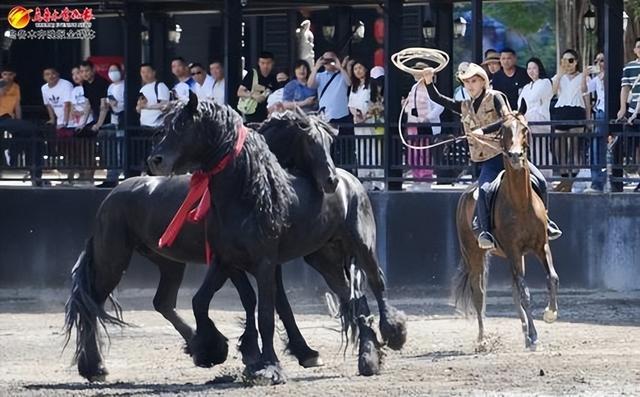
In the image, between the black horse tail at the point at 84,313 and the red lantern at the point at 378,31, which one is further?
the red lantern at the point at 378,31

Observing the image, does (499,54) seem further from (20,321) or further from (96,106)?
(20,321)

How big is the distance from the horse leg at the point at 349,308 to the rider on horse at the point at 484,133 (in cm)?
171

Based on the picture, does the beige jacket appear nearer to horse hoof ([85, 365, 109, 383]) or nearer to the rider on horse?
the rider on horse

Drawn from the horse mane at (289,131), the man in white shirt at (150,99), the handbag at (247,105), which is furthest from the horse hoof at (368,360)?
the man in white shirt at (150,99)

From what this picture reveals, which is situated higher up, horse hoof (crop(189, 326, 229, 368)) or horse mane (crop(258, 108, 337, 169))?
horse mane (crop(258, 108, 337, 169))

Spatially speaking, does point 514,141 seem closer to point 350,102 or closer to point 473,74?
point 473,74

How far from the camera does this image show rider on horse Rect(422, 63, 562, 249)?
14.5 meters

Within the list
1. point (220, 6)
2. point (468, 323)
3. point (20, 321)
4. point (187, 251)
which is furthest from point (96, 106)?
point (187, 251)

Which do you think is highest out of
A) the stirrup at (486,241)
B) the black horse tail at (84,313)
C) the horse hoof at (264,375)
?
the stirrup at (486,241)

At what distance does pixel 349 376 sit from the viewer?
1263cm

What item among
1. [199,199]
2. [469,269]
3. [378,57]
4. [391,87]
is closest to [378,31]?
[378,57]

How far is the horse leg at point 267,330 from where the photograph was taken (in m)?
12.1

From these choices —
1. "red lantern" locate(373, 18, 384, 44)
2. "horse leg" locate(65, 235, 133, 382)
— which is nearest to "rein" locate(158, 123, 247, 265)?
"horse leg" locate(65, 235, 133, 382)

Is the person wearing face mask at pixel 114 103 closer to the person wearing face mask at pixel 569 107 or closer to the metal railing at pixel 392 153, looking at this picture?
the metal railing at pixel 392 153
